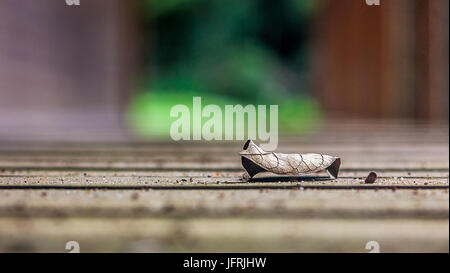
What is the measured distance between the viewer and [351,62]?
4.08 metres

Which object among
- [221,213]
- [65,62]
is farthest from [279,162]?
[65,62]

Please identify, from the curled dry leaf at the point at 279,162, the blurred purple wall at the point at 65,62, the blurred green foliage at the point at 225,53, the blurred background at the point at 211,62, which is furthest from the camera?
the blurred green foliage at the point at 225,53

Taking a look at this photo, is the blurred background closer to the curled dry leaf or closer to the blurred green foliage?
the blurred green foliage

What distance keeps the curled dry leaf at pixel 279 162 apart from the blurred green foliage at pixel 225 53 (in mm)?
4115

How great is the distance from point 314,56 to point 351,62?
3.76 feet

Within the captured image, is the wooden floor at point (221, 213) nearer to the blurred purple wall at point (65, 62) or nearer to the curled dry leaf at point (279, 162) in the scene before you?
the curled dry leaf at point (279, 162)

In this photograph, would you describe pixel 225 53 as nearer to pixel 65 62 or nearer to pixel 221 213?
pixel 65 62

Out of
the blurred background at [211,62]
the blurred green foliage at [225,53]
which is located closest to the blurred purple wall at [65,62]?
the blurred background at [211,62]

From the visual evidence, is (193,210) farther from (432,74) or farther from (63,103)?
(63,103)

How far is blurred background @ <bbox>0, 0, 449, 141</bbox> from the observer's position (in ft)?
8.38

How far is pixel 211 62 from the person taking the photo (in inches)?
200

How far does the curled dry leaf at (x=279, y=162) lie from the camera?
0.53 meters
